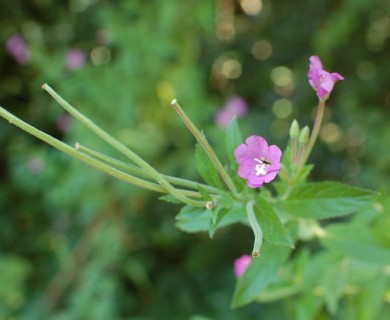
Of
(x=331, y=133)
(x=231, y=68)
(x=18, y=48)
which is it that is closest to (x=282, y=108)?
(x=331, y=133)

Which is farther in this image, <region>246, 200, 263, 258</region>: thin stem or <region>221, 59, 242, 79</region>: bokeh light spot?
<region>221, 59, 242, 79</region>: bokeh light spot

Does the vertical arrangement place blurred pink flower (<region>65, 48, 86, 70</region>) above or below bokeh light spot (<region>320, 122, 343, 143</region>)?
above

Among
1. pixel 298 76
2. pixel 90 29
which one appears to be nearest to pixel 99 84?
pixel 90 29

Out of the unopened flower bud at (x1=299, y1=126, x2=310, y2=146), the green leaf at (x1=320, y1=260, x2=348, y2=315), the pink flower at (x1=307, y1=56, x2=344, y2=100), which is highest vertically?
the pink flower at (x1=307, y1=56, x2=344, y2=100)

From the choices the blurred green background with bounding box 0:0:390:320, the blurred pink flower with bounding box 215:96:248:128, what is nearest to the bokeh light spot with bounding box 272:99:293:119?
the blurred green background with bounding box 0:0:390:320

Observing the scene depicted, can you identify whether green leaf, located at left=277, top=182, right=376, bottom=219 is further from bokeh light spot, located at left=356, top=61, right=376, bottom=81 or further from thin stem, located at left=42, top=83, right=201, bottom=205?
bokeh light spot, located at left=356, top=61, right=376, bottom=81

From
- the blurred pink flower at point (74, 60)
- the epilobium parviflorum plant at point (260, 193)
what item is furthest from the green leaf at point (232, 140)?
the blurred pink flower at point (74, 60)

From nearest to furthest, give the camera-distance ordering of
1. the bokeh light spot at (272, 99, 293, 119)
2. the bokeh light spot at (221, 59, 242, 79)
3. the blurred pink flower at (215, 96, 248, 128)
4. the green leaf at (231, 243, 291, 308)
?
1. the green leaf at (231, 243, 291, 308)
2. the blurred pink flower at (215, 96, 248, 128)
3. the bokeh light spot at (272, 99, 293, 119)
4. the bokeh light spot at (221, 59, 242, 79)

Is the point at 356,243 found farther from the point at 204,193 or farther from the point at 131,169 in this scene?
the point at 131,169
